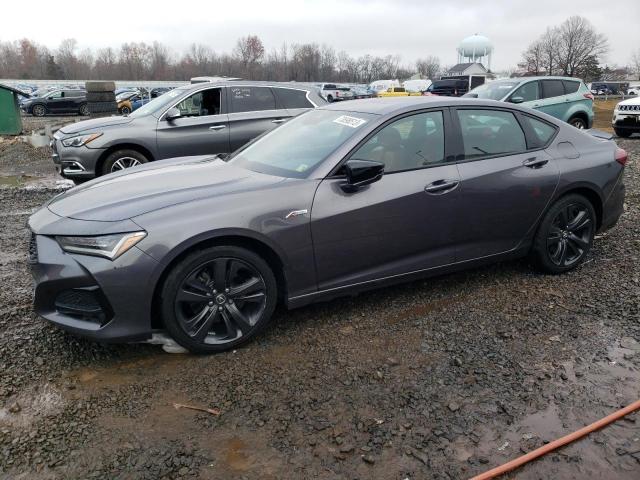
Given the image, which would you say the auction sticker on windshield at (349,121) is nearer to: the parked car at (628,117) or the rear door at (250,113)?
the rear door at (250,113)

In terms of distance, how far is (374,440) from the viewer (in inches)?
101

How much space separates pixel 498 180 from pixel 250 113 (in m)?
5.02

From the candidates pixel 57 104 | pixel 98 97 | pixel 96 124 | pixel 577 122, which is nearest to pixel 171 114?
pixel 96 124

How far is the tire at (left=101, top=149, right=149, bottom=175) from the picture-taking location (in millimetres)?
7688

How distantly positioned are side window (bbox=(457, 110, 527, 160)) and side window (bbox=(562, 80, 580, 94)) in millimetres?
9546

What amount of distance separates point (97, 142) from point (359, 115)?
16.4 ft

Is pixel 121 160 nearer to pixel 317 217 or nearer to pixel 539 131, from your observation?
pixel 317 217

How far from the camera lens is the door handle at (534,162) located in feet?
13.9

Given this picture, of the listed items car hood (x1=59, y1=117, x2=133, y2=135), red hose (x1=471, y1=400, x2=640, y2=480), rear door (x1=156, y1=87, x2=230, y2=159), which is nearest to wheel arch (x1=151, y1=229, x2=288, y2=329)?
red hose (x1=471, y1=400, x2=640, y2=480)

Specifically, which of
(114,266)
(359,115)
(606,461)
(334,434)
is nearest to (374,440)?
(334,434)

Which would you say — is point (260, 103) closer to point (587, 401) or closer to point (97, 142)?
point (97, 142)

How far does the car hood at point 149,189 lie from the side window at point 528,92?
9.65 meters

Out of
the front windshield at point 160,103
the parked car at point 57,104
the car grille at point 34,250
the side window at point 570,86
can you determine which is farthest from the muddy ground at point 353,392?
the parked car at point 57,104

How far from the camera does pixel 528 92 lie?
1195 cm
